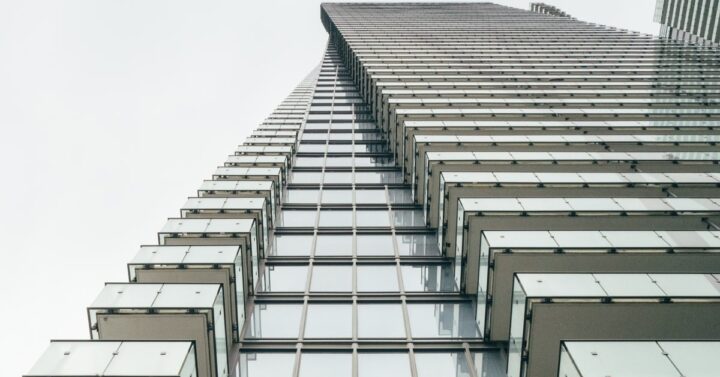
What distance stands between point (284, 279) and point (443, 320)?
487 centimetres

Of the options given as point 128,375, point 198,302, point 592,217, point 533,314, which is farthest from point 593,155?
point 128,375

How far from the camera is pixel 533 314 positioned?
10438 millimetres

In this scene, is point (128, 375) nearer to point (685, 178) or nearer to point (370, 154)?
point (685, 178)

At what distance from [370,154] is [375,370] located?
1800 centimetres

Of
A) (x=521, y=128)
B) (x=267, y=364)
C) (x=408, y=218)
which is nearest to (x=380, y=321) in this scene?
(x=267, y=364)

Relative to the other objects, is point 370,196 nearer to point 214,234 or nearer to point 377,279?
point 377,279

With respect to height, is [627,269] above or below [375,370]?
above

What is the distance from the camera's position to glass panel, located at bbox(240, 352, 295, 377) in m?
12.3

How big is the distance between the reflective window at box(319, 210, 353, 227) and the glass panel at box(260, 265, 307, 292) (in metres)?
3.64

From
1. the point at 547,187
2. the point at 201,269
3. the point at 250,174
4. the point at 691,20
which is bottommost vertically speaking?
the point at 201,269

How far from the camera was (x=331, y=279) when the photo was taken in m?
16.5

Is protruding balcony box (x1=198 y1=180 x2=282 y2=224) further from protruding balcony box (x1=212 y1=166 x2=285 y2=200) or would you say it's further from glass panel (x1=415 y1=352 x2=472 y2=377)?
glass panel (x1=415 y1=352 x2=472 y2=377)

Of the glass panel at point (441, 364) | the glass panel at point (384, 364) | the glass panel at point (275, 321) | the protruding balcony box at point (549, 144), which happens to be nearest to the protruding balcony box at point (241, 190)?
the glass panel at point (275, 321)

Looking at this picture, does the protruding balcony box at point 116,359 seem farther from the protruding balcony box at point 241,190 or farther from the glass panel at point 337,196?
the glass panel at point 337,196
